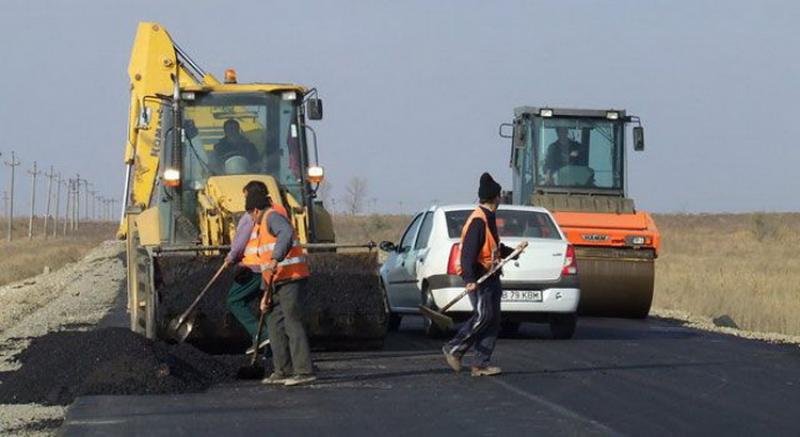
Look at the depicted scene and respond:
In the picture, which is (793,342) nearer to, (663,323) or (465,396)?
(663,323)

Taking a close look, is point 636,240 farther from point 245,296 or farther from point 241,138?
point 245,296

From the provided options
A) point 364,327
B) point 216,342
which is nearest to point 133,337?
point 216,342

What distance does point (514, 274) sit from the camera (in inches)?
671

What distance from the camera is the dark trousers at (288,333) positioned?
12.6 metres

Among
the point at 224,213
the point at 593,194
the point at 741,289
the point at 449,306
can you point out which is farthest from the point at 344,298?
the point at 741,289

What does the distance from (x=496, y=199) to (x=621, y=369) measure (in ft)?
6.94

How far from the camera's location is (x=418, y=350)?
16.0 meters

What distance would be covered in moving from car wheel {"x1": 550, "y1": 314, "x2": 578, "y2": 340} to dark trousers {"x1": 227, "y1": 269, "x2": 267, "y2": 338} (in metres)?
4.95

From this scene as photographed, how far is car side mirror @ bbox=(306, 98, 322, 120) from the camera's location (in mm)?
16797

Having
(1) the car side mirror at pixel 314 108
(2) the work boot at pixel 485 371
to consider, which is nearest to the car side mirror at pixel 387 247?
(1) the car side mirror at pixel 314 108

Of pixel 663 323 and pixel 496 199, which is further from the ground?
pixel 496 199

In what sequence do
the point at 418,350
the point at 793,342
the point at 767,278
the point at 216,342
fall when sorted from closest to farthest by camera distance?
the point at 216,342 → the point at 418,350 → the point at 793,342 → the point at 767,278

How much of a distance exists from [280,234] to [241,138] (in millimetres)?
4348

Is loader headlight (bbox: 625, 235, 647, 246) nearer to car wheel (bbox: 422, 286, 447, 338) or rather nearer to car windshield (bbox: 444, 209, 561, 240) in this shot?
car windshield (bbox: 444, 209, 561, 240)
